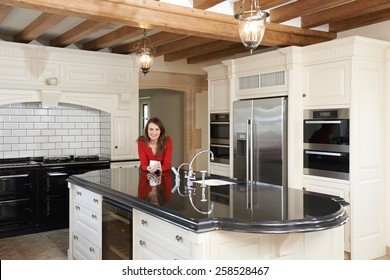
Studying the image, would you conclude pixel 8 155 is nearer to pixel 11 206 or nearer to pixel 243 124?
pixel 11 206

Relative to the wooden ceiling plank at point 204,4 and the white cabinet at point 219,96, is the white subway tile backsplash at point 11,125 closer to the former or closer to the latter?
the white cabinet at point 219,96

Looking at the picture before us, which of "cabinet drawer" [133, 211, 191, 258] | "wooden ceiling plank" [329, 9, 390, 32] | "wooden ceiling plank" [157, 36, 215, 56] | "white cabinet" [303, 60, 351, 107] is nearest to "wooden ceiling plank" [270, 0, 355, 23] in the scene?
"white cabinet" [303, 60, 351, 107]

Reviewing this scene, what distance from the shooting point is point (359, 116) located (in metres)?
4.35

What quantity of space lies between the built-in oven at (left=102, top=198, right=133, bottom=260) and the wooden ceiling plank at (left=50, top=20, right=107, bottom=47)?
7.97 feet

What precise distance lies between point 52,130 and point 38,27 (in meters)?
1.81

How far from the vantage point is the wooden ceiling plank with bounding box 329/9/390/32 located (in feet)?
15.0

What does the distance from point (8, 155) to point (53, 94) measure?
110 centimetres

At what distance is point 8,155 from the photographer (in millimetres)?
5926

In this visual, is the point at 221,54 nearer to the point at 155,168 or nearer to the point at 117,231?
the point at 155,168

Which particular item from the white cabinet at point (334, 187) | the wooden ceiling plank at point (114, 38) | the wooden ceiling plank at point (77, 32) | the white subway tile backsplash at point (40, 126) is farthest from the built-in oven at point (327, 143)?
the white subway tile backsplash at point (40, 126)

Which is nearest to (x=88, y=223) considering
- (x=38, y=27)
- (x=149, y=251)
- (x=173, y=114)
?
(x=149, y=251)

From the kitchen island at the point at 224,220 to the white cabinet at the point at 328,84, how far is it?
1.67m

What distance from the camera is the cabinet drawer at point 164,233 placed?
2.40 metres
